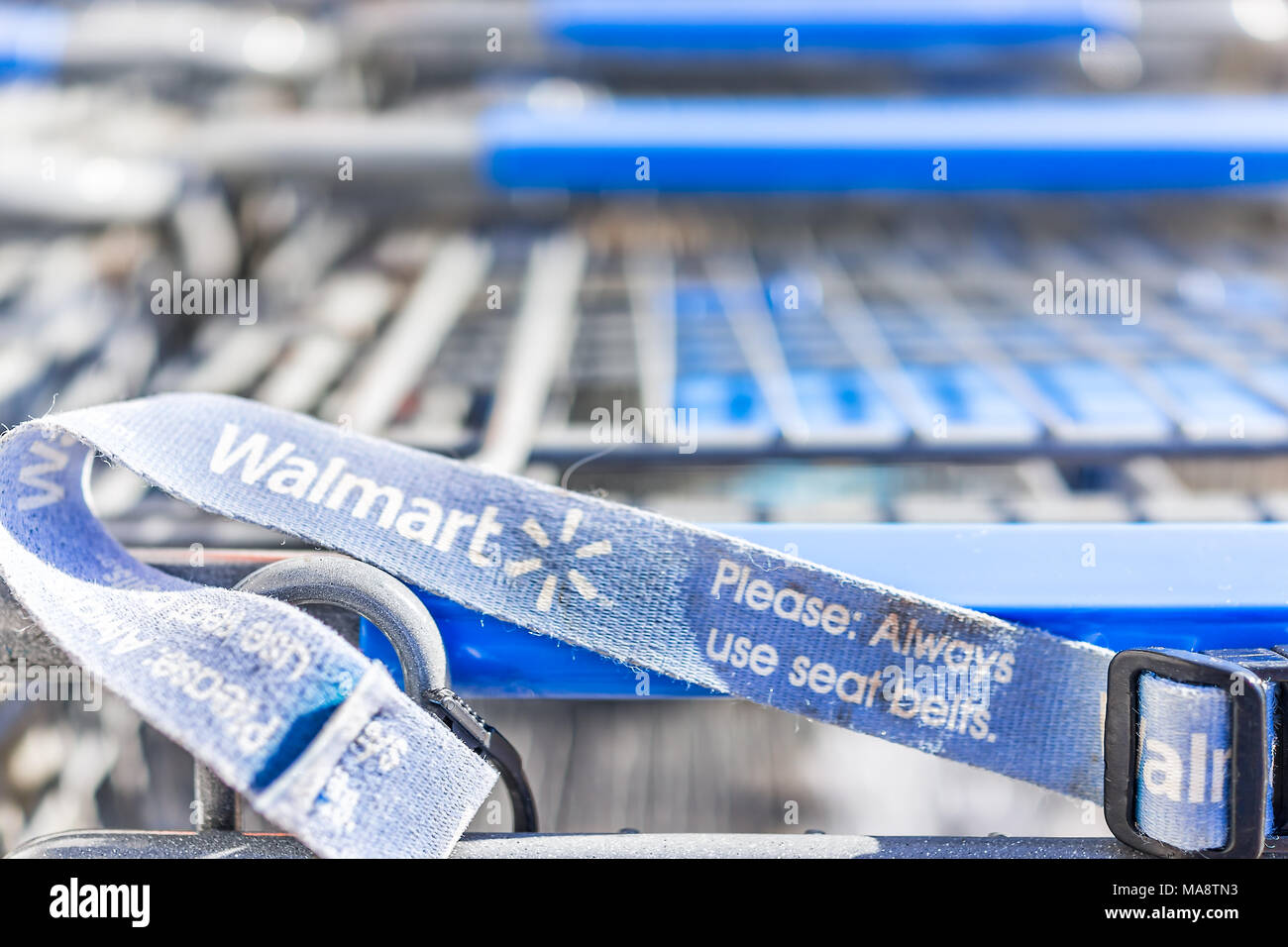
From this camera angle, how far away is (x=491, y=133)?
155 cm

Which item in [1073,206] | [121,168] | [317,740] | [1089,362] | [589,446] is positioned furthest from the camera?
[1073,206]

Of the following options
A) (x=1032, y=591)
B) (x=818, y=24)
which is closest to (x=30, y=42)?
(x=818, y=24)

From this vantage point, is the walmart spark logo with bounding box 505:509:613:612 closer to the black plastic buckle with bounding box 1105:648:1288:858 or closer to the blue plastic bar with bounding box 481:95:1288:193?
the black plastic buckle with bounding box 1105:648:1288:858

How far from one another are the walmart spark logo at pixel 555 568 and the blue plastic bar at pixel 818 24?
5.38 ft

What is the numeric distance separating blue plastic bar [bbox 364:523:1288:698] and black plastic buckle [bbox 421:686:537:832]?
54 mm

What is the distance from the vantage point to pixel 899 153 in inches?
57.9

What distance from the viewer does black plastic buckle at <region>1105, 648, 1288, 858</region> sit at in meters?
0.51

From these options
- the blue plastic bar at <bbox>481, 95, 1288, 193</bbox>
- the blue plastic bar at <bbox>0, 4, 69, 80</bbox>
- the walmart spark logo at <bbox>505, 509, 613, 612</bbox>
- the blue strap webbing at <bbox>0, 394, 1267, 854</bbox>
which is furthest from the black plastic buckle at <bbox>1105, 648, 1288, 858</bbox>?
the blue plastic bar at <bbox>0, 4, 69, 80</bbox>

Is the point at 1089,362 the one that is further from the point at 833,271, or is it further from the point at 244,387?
the point at 244,387

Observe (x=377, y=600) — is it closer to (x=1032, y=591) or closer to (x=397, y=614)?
(x=397, y=614)

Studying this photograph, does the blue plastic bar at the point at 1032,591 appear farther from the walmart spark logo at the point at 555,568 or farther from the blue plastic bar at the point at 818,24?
the blue plastic bar at the point at 818,24

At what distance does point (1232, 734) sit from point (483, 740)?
0.46m

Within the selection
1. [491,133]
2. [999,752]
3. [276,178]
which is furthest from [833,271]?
[999,752]
